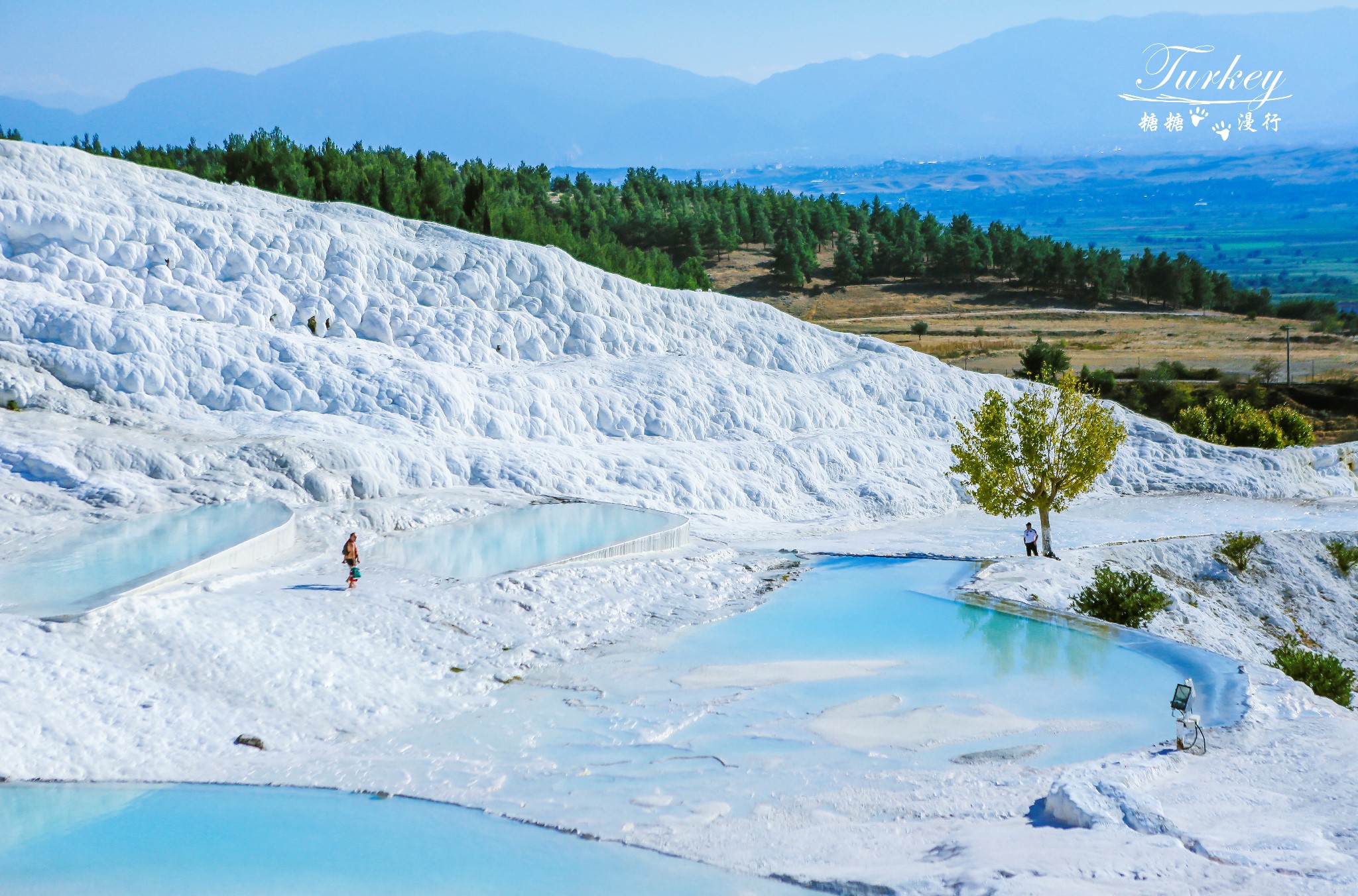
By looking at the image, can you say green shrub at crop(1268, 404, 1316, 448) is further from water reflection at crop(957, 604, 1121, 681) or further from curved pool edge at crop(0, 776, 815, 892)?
curved pool edge at crop(0, 776, 815, 892)

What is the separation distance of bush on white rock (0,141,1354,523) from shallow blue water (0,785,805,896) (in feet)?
29.2

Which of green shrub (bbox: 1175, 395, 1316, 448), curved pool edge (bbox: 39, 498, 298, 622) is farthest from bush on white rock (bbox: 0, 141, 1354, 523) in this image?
green shrub (bbox: 1175, 395, 1316, 448)

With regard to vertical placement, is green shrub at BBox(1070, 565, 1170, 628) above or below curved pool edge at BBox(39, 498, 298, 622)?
below

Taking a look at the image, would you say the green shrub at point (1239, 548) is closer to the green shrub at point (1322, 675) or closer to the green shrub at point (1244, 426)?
the green shrub at point (1322, 675)

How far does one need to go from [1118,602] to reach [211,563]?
14166 millimetres

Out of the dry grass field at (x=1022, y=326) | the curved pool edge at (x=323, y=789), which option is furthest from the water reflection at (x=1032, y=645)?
the dry grass field at (x=1022, y=326)

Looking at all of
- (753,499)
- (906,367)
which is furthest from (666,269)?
(753,499)

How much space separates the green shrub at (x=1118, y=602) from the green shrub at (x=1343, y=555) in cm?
799

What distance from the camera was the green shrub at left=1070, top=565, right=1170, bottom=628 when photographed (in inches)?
746

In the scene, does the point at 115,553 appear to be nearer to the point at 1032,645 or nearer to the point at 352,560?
the point at 352,560

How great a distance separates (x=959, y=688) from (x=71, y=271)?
71.2 feet

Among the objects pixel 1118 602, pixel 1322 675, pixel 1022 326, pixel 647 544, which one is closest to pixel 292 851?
pixel 647 544

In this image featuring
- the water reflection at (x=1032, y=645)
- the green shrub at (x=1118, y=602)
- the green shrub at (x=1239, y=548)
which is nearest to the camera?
the water reflection at (x=1032, y=645)

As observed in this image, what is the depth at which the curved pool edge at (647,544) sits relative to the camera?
1866 centimetres
